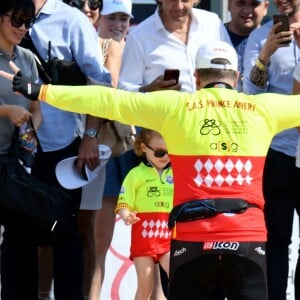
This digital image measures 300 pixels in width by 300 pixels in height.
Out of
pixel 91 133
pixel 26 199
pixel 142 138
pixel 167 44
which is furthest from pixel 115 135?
pixel 26 199

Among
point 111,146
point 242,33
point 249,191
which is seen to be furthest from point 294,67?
point 249,191

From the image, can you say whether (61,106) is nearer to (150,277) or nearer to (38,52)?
(38,52)

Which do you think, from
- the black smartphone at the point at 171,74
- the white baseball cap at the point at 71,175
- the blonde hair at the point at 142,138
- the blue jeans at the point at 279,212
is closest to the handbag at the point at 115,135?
the blonde hair at the point at 142,138

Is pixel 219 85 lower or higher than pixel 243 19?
lower

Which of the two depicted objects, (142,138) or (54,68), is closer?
(54,68)

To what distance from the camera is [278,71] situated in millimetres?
6371

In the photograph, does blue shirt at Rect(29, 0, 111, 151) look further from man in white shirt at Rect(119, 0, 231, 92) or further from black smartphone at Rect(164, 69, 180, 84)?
black smartphone at Rect(164, 69, 180, 84)

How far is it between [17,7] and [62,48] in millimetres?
533

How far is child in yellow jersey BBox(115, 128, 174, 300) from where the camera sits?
6.31 metres

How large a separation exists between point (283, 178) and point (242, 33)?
109 centimetres

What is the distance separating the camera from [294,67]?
20.9ft

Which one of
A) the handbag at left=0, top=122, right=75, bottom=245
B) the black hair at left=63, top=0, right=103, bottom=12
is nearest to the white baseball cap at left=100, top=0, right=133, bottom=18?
the black hair at left=63, top=0, right=103, bottom=12

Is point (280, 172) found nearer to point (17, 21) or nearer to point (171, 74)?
point (171, 74)

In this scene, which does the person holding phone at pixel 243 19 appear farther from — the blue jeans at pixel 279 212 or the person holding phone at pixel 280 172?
the blue jeans at pixel 279 212
